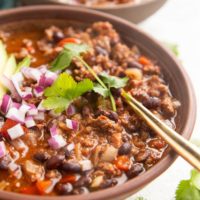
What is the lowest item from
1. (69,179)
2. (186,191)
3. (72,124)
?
(186,191)

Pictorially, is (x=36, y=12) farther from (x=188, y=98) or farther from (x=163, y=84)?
(x=188, y=98)

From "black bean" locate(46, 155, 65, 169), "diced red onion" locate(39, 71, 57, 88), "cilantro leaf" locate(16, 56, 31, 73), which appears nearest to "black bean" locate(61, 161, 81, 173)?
"black bean" locate(46, 155, 65, 169)

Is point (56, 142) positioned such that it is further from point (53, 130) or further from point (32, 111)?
point (32, 111)

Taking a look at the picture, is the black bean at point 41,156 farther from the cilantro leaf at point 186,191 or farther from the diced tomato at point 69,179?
the cilantro leaf at point 186,191

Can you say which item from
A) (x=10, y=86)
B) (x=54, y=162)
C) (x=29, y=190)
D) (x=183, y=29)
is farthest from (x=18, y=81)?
(x=183, y=29)

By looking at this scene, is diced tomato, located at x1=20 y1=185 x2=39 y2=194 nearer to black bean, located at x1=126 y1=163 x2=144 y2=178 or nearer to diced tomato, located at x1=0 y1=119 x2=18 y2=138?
diced tomato, located at x1=0 y1=119 x2=18 y2=138
